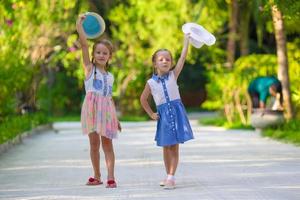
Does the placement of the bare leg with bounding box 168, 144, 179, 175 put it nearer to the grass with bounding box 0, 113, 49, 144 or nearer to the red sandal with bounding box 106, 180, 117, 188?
the red sandal with bounding box 106, 180, 117, 188

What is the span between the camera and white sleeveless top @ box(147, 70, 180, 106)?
9.34 meters

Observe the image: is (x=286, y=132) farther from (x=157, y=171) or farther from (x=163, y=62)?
(x=163, y=62)

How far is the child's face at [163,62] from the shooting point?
934cm

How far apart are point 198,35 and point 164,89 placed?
2.45 feet

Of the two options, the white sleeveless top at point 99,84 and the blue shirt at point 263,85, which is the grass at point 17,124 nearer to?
the blue shirt at point 263,85

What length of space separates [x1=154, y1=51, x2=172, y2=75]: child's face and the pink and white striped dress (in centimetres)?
55

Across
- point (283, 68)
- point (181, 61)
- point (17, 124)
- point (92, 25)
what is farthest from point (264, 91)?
point (181, 61)

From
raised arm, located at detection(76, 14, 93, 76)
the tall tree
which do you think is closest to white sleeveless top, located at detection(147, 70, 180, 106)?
raised arm, located at detection(76, 14, 93, 76)

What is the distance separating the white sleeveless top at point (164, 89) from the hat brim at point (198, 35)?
0.49 m

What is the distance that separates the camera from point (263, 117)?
61.2 feet

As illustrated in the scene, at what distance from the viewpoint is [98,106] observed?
939cm

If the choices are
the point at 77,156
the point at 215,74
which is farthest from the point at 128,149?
the point at 215,74

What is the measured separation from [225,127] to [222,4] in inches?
155

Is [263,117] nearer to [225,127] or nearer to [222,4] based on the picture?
[222,4]
